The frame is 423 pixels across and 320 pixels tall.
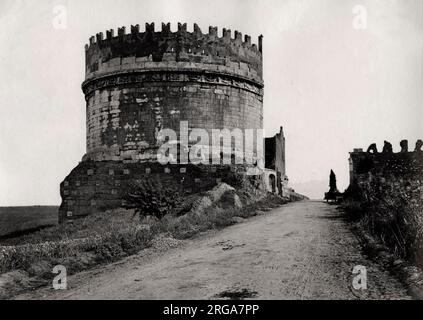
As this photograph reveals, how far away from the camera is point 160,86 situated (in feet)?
69.0

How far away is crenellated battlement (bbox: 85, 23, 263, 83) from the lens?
21141 mm

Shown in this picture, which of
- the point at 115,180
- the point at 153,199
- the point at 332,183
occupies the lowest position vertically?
the point at 153,199

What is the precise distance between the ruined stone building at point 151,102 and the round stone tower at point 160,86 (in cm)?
4

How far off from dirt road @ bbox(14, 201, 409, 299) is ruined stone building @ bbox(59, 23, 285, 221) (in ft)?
32.0

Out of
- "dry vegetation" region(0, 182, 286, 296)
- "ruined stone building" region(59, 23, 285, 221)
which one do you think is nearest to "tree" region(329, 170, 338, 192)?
"ruined stone building" region(59, 23, 285, 221)

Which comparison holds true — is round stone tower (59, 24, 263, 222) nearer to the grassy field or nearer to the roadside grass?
the roadside grass

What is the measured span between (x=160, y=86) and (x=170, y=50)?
5.30ft

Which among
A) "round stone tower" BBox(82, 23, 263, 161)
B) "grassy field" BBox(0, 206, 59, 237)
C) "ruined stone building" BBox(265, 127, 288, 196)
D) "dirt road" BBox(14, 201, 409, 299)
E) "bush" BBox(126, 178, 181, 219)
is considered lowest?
"grassy field" BBox(0, 206, 59, 237)

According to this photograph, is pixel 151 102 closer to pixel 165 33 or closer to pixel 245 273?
pixel 165 33

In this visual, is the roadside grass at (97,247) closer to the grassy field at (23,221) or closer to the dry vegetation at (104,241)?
the dry vegetation at (104,241)

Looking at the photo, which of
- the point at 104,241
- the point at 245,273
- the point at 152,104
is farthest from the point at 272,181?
the point at 245,273
